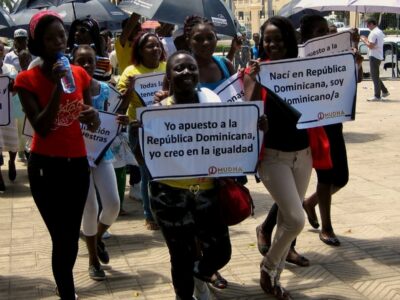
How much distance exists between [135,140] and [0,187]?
4.78 meters

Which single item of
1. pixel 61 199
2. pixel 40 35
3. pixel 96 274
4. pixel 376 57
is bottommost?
Answer: pixel 96 274

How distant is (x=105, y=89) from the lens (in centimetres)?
517

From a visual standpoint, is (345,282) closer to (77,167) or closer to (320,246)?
(320,246)

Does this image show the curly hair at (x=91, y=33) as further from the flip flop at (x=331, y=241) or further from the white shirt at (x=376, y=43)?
the white shirt at (x=376, y=43)

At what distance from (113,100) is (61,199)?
1.74 metres

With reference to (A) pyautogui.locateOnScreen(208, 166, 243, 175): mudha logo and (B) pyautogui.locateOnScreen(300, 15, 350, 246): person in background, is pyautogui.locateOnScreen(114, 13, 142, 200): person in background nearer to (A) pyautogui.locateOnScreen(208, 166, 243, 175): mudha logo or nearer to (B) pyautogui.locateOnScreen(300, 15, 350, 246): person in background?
(B) pyautogui.locateOnScreen(300, 15, 350, 246): person in background

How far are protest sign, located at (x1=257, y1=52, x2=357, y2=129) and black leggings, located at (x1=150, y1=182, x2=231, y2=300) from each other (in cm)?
92

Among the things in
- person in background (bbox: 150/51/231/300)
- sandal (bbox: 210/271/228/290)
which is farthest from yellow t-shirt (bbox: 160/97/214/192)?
sandal (bbox: 210/271/228/290)

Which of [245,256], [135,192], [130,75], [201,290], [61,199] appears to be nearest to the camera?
[61,199]

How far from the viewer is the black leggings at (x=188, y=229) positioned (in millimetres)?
3771

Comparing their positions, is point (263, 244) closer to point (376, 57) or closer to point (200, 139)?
point (200, 139)

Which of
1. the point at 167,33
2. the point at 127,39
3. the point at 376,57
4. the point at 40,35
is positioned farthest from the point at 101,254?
the point at 376,57

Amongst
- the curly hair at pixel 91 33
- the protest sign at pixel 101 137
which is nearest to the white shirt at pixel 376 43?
the curly hair at pixel 91 33

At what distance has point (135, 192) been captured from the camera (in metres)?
7.53
